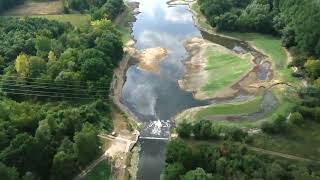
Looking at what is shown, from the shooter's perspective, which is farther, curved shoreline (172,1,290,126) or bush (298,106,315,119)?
curved shoreline (172,1,290,126)

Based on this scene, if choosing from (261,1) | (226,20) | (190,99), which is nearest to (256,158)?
(190,99)

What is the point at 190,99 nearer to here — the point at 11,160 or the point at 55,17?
the point at 11,160

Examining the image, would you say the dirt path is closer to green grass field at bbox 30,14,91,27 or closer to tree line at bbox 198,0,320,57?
tree line at bbox 198,0,320,57

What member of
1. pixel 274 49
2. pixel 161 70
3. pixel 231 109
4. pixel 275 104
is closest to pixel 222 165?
pixel 231 109

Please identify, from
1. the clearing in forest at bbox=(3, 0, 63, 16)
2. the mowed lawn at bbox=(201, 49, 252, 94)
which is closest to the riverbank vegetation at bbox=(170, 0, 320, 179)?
the mowed lawn at bbox=(201, 49, 252, 94)

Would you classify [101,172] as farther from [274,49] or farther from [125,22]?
[125,22]
